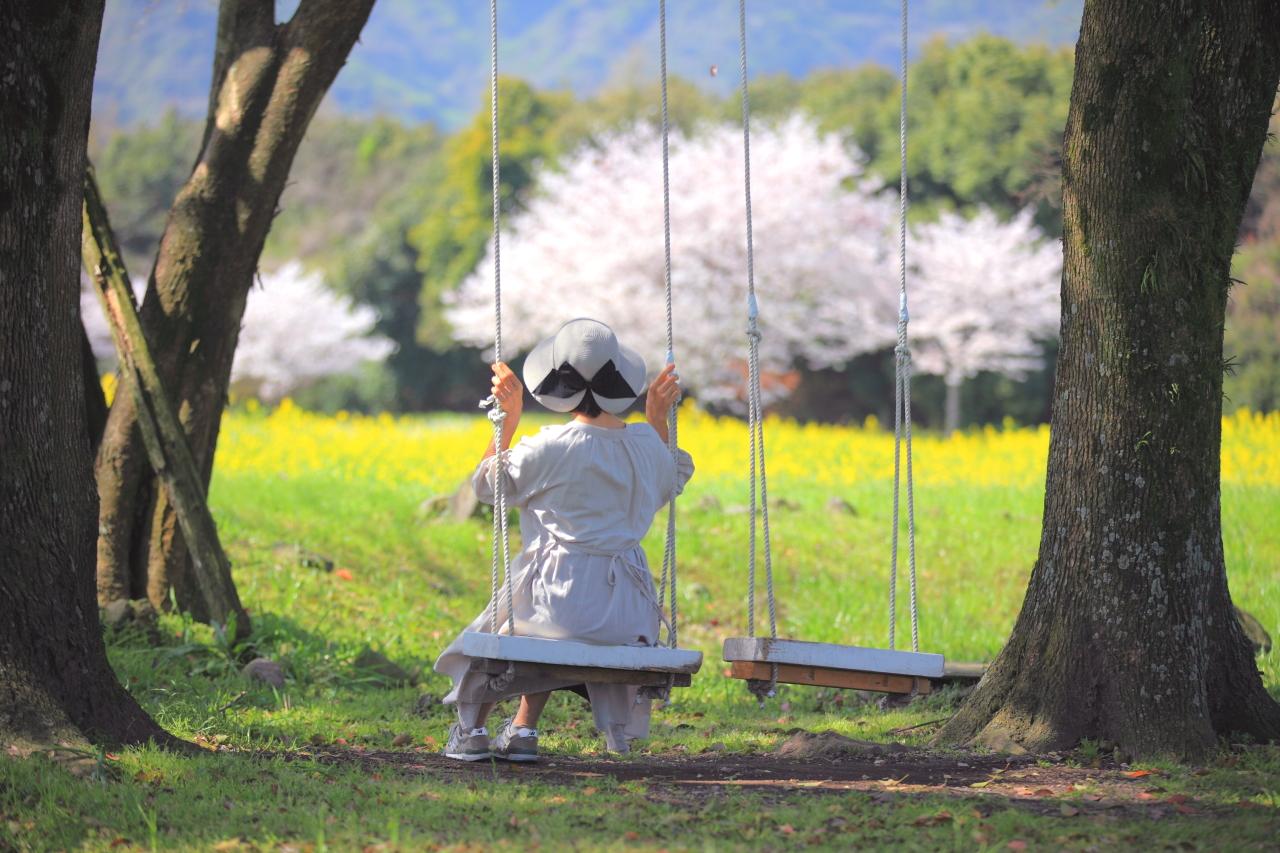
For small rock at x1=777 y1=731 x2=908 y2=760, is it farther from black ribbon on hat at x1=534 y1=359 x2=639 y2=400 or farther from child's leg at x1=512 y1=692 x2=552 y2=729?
black ribbon on hat at x1=534 y1=359 x2=639 y2=400

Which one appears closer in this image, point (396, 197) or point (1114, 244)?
point (1114, 244)

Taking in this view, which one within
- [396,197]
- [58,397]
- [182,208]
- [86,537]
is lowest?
[86,537]

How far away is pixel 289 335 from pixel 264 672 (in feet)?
81.1

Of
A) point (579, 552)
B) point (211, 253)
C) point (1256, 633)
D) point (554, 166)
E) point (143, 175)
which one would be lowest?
point (1256, 633)

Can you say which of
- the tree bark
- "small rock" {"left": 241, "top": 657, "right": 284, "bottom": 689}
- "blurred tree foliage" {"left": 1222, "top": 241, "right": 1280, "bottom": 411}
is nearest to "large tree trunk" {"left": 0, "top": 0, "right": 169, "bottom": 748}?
"small rock" {"left": 241, "top": 657, "right": 284, "bottom": 689}

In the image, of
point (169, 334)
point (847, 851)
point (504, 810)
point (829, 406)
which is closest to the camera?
point (847, 851)

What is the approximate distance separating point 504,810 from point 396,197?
1419 inches

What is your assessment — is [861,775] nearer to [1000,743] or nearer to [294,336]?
[1000,743]

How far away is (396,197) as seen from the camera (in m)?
38.8

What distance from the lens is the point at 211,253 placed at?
7.38 m

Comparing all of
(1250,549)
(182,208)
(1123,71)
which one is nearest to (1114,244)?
(1123,71)

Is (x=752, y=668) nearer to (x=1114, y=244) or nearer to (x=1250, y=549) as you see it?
(x=1114, y=244)

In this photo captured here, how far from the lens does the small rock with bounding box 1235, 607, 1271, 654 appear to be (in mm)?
7555

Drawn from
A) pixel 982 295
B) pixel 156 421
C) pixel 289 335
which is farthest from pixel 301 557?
pixel 289 335
